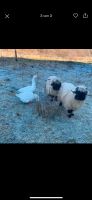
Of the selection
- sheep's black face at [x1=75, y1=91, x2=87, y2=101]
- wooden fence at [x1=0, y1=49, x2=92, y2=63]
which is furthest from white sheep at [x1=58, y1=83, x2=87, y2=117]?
wooden fence at [x1=0, y1=49, x2=92, y2=63]

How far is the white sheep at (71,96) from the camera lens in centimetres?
161

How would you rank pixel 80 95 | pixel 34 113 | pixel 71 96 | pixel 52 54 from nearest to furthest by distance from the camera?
pixel 52 54 < pixel 34 113 < pixel 80 95 < pixel 71 96

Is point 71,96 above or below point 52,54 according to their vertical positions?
below

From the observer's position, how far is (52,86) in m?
1.70

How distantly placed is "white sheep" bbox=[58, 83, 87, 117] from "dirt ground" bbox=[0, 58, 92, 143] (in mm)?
73

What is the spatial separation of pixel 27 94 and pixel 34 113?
78 millimetres

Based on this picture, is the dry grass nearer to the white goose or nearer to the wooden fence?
the white goose

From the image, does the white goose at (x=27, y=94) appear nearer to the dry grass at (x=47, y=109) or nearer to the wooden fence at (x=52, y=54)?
the dry grass at (x=47, y=109)

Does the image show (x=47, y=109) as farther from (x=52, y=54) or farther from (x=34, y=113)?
(x=52, y=54)

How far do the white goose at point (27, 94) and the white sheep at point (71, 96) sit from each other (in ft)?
0.49

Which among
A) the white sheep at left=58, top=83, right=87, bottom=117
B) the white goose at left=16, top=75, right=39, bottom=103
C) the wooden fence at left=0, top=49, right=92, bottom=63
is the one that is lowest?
the white sheep at left=58, top=83, right=87, bottom=117

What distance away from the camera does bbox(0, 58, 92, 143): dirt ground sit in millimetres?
1347

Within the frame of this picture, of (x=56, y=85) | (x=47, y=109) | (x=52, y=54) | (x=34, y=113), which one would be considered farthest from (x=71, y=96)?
(x=52, y=54)
